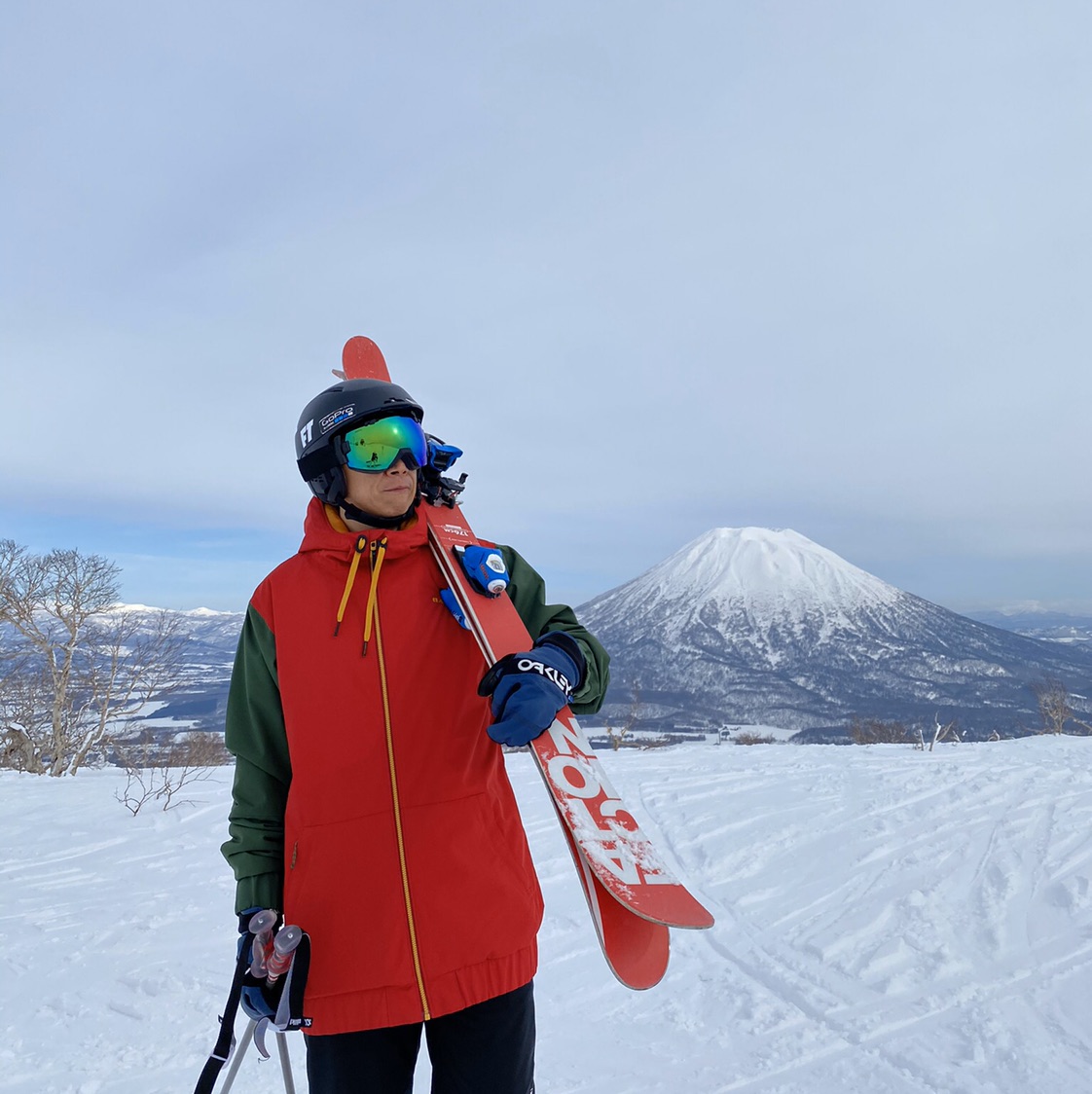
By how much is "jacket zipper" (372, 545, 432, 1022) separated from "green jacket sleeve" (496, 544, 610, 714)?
506mm

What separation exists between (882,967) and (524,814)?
494 centimetres

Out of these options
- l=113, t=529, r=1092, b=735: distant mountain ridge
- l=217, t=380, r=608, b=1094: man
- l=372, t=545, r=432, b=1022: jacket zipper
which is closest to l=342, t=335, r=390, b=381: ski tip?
l=217, t=380, r=608, b=1094: man

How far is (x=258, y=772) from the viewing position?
198cm

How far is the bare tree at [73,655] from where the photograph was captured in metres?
19.5

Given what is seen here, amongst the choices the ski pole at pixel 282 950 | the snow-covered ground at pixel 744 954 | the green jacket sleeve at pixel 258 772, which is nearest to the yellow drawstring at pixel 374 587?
the green jacket sleeve at pixel 258 772

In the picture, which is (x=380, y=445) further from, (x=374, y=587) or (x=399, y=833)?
(x=399, y=833)

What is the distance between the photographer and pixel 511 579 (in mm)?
2246

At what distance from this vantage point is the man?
175 centimetres

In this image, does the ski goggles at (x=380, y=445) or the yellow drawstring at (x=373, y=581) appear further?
the ski goggles at (x=380, y=445)

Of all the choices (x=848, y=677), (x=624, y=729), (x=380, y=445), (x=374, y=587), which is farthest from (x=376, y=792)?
(x=848, y=677)

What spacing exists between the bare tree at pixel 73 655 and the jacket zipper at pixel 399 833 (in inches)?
823

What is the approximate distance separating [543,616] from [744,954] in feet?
13.9

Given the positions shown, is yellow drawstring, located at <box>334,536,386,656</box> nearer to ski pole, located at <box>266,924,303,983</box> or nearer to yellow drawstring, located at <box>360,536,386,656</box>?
yellow drawstring, located at <box>360,536,386,656</box>

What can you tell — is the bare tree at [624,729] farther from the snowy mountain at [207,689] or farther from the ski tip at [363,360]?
the snowy mountain at [207,689]
